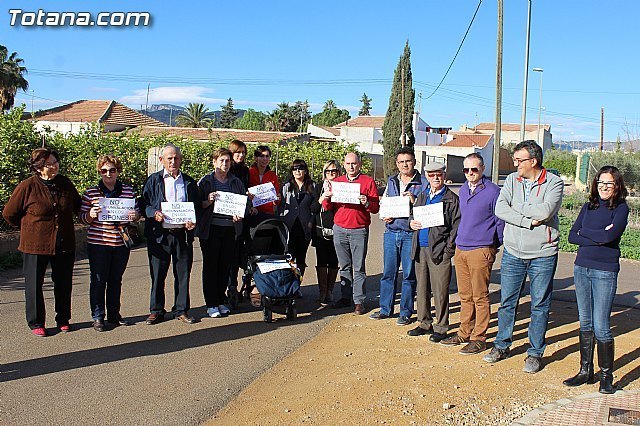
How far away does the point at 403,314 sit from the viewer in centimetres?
793

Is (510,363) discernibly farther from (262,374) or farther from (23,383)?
(23,383)

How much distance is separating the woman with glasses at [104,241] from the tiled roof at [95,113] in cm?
4117

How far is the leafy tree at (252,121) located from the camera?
98.1 meters

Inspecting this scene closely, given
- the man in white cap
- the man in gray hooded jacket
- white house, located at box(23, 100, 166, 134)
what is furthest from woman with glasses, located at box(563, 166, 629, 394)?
white house, located at box(23, 100, 166, 134)

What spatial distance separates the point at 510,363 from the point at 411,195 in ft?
7.47

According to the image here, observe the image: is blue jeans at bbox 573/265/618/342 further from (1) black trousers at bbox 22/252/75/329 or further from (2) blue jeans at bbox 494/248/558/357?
(1) black trousers at bbox 22/252/75/329

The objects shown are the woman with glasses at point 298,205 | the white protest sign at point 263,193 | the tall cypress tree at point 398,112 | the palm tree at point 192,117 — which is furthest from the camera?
the palm tree at point 192,117

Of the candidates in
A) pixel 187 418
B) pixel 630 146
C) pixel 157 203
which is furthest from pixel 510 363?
pixel 630 146

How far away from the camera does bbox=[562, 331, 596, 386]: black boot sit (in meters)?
6.01

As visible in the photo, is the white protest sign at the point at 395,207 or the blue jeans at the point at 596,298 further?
the white protest sign at the point at 395,207

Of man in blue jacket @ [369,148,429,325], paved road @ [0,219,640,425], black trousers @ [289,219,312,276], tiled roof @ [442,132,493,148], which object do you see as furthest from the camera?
tiled roof @ [442,132,493,148]

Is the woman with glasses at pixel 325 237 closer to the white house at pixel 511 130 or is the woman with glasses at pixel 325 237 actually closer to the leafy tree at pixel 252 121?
the white house at pixel 511 130

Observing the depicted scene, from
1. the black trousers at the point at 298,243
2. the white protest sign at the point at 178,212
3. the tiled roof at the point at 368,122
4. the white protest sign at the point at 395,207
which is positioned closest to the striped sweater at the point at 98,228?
the white protest sign at the point at 178,212

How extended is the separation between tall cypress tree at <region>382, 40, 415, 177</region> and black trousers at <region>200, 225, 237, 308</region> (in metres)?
37.6
